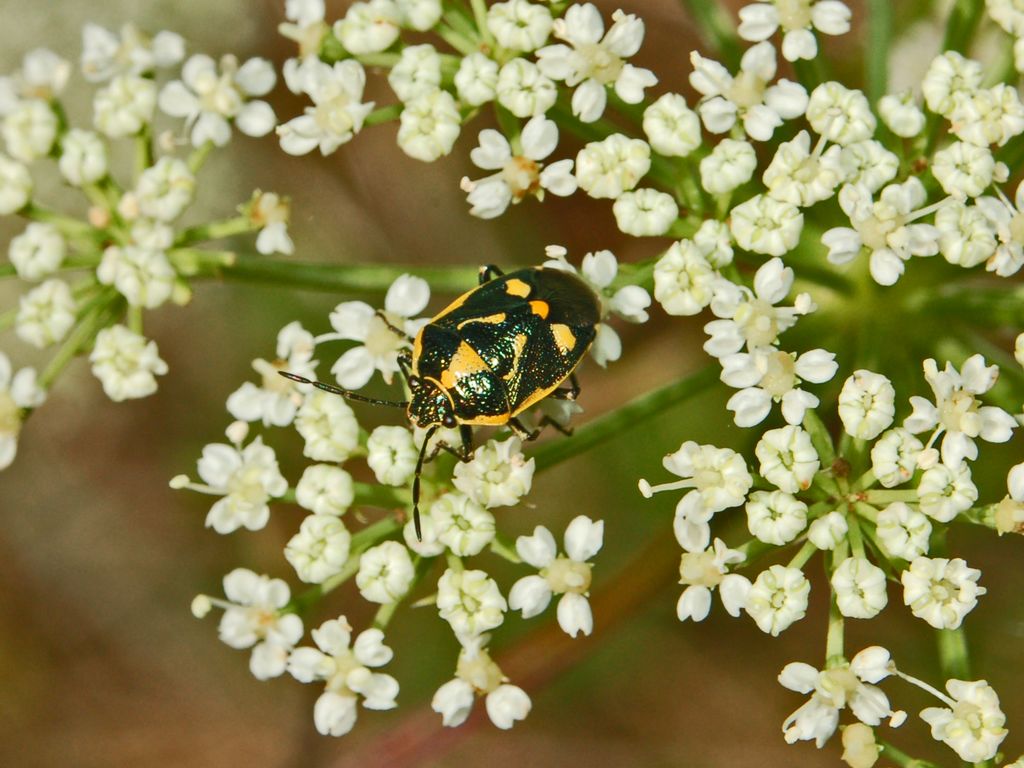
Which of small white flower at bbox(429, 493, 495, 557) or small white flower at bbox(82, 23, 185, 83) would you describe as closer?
small white flower at bbox(429, 493, 495, 557)

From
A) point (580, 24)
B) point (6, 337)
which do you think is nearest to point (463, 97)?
point (580, 24)

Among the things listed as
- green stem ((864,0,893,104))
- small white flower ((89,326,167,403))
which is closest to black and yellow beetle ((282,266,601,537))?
small white flower ((89,326,167,403))

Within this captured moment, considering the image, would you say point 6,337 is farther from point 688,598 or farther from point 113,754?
point 688,598

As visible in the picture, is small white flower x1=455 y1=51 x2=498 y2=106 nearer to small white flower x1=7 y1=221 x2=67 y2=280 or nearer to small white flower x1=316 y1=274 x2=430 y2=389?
small white flower x1=316 y1=274 x2=430 y2=389

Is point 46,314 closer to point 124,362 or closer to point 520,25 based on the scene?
point 124,362

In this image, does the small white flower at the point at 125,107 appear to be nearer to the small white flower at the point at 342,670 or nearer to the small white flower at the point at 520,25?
the small white flower at the point at 520,25

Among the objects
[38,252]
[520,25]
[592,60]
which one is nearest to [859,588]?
[592,60]
